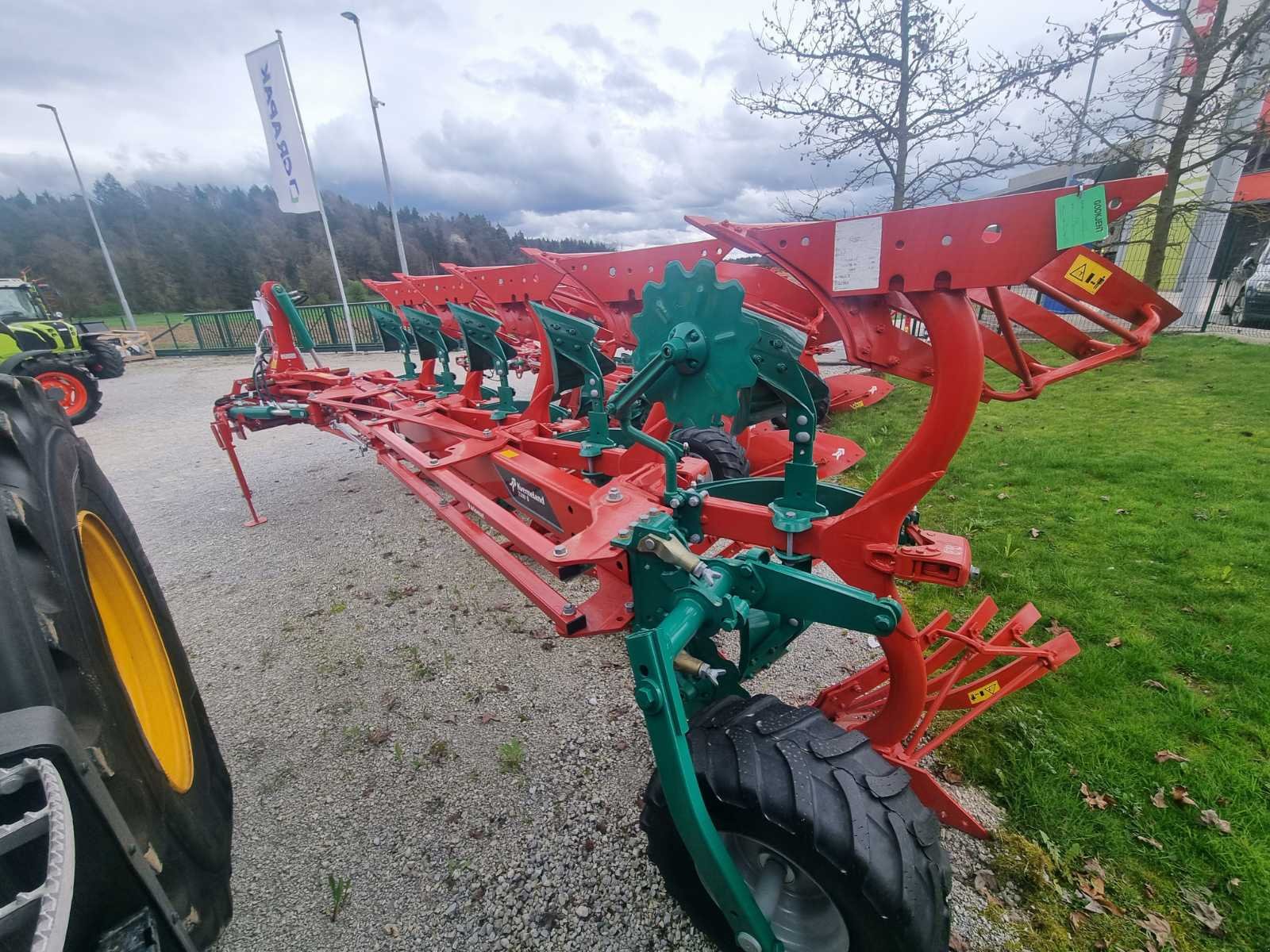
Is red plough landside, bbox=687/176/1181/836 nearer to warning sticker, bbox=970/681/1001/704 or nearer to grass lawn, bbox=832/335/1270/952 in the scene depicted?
warning sticker, bbox=970/681/1001/704

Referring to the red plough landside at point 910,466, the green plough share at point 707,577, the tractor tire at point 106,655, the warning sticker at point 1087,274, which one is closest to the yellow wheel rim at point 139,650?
the tractor tire at point 106,655

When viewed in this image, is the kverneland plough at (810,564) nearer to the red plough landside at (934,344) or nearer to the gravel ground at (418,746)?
the red plough landside at (934,344)

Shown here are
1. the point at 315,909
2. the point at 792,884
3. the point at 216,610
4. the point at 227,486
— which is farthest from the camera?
the point at 227,486

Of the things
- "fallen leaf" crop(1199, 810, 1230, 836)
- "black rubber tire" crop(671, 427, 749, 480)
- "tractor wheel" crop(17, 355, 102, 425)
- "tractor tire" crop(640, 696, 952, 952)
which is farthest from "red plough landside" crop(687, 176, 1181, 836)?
"tractor wheel" crop(17, 355, 102, 425)

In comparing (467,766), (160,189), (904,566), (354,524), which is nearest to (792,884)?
(904,566)

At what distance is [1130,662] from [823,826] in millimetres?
2718

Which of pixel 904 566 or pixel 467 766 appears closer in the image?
pixel 904 566

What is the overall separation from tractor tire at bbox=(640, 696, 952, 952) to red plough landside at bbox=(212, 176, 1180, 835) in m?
0.54

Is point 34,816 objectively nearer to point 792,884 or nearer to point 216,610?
point 792,884

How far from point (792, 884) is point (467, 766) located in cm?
162

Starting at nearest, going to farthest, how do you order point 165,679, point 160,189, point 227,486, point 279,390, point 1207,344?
point 165,679
point 279,390
point 227,486
point 1207,344
point 160,189

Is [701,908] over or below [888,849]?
below

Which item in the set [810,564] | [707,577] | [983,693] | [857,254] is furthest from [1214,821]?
[857,254]

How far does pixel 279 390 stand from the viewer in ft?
19.7
